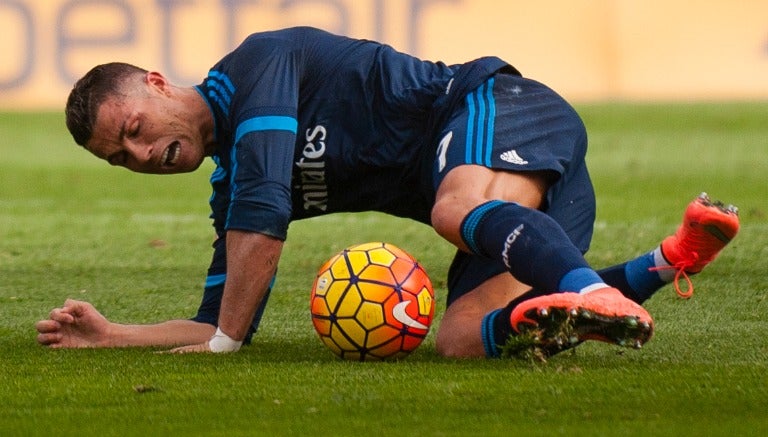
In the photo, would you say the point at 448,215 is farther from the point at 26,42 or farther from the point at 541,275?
the point at 26,42

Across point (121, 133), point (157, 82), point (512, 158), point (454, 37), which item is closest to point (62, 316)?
point (121, 133)

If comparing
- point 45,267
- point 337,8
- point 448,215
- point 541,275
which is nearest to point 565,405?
point 541,275

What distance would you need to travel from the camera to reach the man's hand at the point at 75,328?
4414 millimetres

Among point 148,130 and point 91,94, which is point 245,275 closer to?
point 148,130

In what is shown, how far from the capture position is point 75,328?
176 inches

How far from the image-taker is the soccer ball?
400 centimetres

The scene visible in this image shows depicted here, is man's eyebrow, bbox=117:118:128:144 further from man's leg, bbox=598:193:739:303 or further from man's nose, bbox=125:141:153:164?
man's leg, bbox=598:193:739:303

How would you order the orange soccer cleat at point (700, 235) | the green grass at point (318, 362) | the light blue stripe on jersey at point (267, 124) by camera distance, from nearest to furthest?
the green grass at point (318, 362)
the orange soccer cleat at point (700, 235)
the light blue stripe on jersey at point (267, 124)

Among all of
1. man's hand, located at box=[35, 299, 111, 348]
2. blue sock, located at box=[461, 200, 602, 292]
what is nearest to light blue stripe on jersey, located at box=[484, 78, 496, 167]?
blue sock, located at box=[461, 200, 602, 292]

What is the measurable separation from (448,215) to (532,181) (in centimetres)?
39

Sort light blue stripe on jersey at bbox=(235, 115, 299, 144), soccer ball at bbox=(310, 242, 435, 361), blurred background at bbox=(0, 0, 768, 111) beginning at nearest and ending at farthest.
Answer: soccer ball at bbox=(310, 242, 435, 361)
light blue stripe on jersey at bbox=(235, 115, 299, 144)
blurred background at bbox=(0, 0, 768, 111)

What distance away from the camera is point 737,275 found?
6164 millimetres

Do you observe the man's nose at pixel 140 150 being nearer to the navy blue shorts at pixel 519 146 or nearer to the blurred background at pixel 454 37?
the navy blue shorts at pixel 519 146

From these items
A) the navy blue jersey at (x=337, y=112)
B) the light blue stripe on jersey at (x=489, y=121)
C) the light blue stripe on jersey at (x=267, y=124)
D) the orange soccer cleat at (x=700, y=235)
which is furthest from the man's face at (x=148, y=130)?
the orange soccer cleat at (x=700, y=235)
